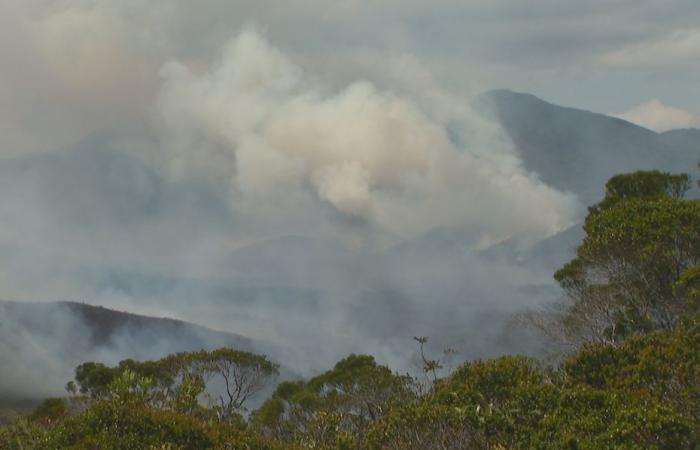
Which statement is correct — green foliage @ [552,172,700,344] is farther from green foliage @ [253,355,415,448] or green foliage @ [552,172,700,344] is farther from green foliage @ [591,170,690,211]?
green foliage @ [253,355,415,448]

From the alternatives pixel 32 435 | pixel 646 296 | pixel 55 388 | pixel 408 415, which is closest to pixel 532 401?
pixel 408 415

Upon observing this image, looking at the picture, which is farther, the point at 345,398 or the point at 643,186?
the point at 643,186

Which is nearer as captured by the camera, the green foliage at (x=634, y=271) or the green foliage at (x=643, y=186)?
the green foliage at (x=634, y=271)

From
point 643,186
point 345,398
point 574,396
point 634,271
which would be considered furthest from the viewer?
point 643,186

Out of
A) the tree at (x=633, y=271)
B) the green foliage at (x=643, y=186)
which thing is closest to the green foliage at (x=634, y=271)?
the tree at (x=633, y=271)

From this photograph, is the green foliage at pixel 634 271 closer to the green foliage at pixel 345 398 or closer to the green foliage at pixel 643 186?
the green foliage at pixel 643 186

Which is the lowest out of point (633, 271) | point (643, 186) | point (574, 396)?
point (574, 396)

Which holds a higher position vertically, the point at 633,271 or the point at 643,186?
the point at 643,186

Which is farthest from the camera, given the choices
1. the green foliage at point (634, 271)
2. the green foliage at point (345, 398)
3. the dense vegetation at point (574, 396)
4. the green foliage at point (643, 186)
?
the green foliage at point (643, 186)

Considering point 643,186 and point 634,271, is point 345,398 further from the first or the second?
point 643,186

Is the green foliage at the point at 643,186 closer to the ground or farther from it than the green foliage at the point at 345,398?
farther from it

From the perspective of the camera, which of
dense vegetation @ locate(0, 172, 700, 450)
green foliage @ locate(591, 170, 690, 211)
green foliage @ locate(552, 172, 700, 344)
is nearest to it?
dense vegetation @ locate(0, 172, 700, 450)

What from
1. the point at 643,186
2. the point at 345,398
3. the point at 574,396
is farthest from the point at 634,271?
the point at 574,396

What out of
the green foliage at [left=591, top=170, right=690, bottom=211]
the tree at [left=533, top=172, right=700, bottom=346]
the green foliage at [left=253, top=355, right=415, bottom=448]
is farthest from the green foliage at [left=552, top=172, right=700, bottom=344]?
the green foliage at [left=253, top=355, right=415, bottom=448]
